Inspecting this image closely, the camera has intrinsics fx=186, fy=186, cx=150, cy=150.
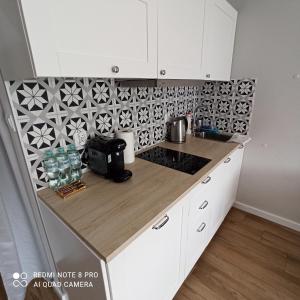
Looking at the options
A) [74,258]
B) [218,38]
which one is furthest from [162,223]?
[218,38]

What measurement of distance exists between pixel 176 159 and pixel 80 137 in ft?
2.21

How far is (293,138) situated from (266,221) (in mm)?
909

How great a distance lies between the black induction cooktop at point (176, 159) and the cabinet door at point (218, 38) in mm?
622

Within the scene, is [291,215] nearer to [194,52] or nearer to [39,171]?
[194,52]

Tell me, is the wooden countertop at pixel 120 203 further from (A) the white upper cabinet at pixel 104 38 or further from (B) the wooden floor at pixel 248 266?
(B) the wooden floor at pixel 248 266

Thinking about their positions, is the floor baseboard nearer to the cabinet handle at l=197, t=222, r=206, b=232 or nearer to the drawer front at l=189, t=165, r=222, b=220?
the drawer front at l=189, t=165, r=222, b=220

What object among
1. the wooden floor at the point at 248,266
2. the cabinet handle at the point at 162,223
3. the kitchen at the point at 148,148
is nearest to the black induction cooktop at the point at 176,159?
the kitchen at the point at 148,148

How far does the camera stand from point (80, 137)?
3.59ft

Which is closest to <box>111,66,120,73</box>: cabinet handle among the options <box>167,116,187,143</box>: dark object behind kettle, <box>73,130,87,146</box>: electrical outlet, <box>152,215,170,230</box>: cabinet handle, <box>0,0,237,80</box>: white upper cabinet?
<box>0,0,237,80</box>: white upper cabinet

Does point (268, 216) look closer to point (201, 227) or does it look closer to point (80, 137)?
point (201, 227)

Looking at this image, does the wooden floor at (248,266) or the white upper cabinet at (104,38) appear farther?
the wooden floor at (248,266)

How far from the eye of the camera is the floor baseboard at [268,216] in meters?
1.85

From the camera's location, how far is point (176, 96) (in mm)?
1782

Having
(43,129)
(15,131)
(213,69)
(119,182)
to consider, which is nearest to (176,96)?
(213,69)
